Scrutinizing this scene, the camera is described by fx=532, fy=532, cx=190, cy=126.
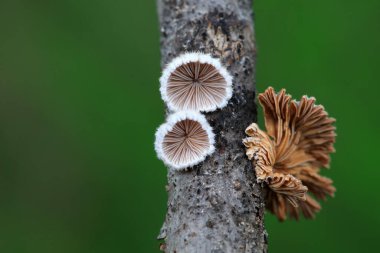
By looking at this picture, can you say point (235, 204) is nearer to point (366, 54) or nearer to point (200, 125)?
point (200, 125)

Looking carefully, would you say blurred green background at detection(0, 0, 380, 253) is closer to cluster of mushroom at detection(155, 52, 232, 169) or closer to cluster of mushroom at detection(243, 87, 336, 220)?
cluster of mushroom at detection(243, 87, 336, 220)

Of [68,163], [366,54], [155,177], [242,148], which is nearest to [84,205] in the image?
[68,163]

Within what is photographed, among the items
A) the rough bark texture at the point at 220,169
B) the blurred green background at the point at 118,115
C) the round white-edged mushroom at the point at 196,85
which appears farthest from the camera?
the blurred green background at the point at 118,115

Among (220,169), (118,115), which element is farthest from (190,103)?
(118,115)

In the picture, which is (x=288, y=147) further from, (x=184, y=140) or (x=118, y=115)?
(x=118, y=115)

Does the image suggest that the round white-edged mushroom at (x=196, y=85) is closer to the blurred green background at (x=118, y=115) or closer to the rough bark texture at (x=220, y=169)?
the rough bark texture at (x=220, y=169)

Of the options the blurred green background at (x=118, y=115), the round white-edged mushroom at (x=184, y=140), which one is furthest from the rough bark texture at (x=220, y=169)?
the blurred green background at (x=118, y=115)

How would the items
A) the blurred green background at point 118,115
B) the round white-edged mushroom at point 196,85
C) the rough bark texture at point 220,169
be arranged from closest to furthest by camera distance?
1. the rough bark texture at point 220,169
2. the round white-edged mushroom at point 196,85
3. the blurred green background at point 118,115
